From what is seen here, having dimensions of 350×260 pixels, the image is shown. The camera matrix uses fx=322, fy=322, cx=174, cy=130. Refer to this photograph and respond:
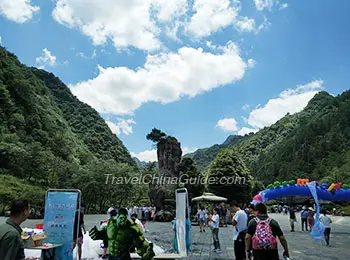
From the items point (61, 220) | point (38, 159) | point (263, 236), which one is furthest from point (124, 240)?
point (38, 159)

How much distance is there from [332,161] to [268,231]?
62.5 metres

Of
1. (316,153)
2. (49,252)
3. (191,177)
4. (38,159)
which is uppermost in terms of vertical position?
(316,153)

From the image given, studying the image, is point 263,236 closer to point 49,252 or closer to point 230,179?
point 49,252

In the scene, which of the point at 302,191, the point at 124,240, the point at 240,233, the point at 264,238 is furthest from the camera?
the point at 302,191

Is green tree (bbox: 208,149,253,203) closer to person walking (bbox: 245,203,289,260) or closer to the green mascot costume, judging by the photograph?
person walking (bbox: 245,203,289,260)

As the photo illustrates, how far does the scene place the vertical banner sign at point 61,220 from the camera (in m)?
6.58

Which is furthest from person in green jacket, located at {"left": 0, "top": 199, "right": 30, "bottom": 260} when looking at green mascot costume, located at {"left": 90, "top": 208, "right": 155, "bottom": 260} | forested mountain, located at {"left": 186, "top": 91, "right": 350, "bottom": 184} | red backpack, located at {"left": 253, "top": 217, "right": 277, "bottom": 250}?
forested mountain, located at {"left": 186, "top": 91, "right": 350, "bottom": 184}

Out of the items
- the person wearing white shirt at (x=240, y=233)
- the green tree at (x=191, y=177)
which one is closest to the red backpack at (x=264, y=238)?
the person wearing white shirt at (x=240, y=233)

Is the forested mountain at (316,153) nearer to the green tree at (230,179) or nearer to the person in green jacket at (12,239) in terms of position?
the green tree at (230,179)

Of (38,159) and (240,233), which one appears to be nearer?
(240,233)

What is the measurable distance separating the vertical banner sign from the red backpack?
13.1ft

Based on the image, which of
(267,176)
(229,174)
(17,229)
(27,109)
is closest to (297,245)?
(17,229)

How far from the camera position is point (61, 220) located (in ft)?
22.4

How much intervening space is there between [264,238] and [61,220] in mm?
4352
